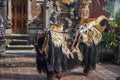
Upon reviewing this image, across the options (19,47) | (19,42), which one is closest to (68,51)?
(19,47)

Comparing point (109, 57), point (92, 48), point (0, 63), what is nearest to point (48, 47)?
point (92, 48)

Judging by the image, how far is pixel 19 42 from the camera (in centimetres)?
1366

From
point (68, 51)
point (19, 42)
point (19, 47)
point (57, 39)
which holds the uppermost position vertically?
point (57, 39)

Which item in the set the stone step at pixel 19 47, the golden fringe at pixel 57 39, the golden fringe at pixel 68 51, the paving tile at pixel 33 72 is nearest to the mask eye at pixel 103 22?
the golden fringe at pixel 68 51

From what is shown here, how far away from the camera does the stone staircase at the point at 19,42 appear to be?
13.1 m

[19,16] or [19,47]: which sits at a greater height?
[19,16]

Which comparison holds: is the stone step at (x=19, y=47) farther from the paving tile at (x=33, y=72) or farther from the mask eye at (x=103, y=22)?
the mask eye at (x=103, y=22)

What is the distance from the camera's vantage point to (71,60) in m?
7.65

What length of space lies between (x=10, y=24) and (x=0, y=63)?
5.12 meters

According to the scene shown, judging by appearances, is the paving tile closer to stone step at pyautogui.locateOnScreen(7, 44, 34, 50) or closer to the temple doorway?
stone step at pyautogui.locateOnScreen(7, 44, 34, 50)

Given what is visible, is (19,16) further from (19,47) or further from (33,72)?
(33,72)

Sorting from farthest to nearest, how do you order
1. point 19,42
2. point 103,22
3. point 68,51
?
point 19,42
point 103,22
point 68,51

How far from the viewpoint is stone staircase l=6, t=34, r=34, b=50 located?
1312 centimetres

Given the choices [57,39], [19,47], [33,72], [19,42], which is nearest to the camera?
[57,39]
